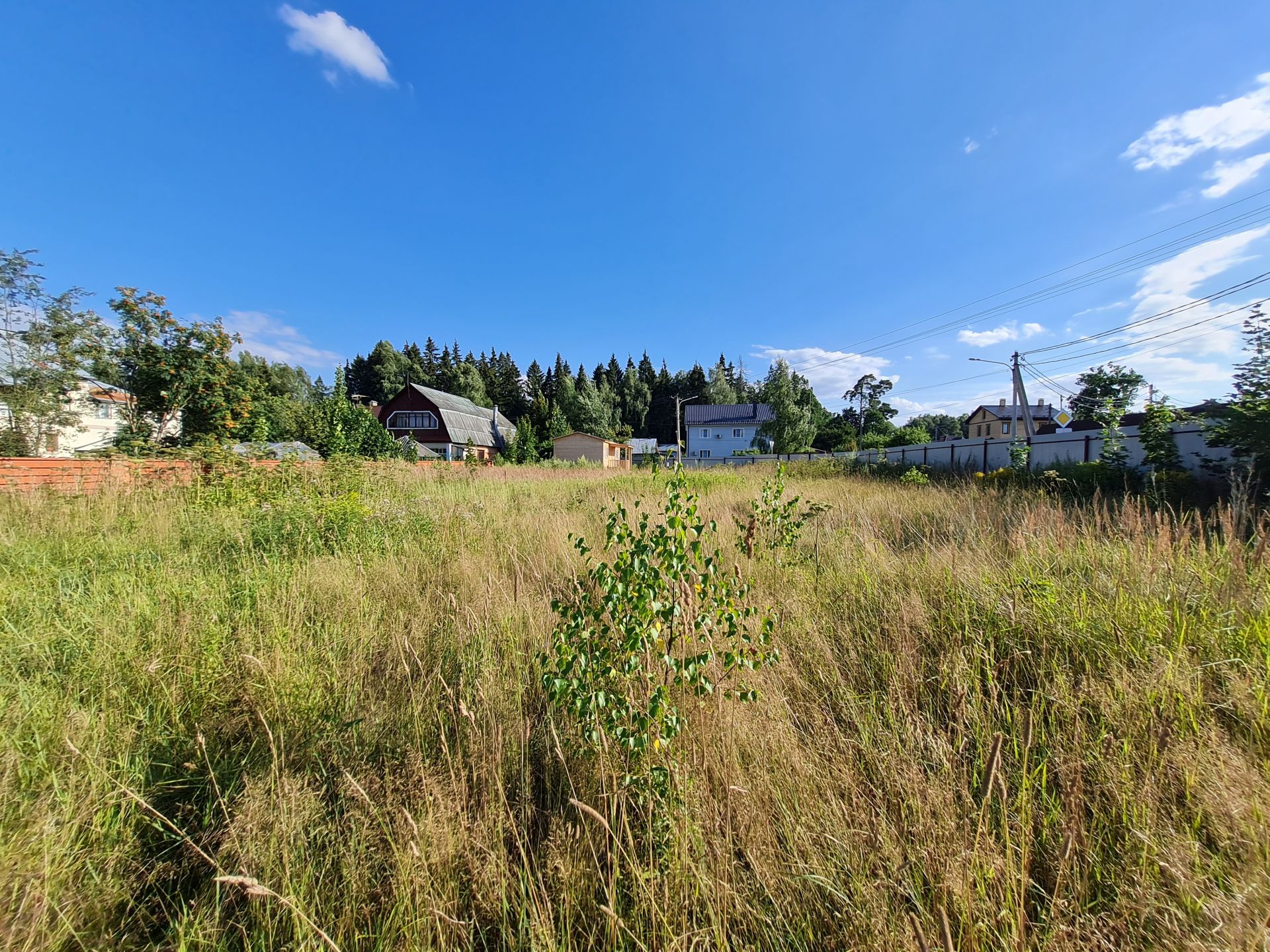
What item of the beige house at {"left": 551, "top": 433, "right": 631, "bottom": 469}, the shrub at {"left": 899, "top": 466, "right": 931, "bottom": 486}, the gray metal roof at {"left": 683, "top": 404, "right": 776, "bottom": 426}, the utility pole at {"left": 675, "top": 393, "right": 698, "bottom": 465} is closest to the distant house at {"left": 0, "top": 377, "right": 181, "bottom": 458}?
the utility pole at {"left": 675, "top": 393, "right": 698, "bottom": 465}

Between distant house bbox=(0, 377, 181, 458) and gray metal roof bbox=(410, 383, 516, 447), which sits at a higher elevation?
gray metal roof bbox=(410, 383, 516, 447)

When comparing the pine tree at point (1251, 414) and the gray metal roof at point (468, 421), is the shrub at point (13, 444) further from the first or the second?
the pine tree at point (1251, 414)

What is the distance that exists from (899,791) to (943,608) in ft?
5.38

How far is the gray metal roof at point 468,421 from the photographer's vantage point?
32.7 meters

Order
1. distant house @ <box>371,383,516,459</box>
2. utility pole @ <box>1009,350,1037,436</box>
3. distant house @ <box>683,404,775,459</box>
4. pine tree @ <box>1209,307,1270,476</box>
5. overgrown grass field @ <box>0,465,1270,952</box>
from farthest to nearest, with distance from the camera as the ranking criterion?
distant house @ <box>683,404,775,459</box>
distant house @ <box>371,383,516,459</box>
utility pole @ <box>1009,350,1037,436</box>
pine tree @ <box>1209,307,1270,476</box>
overgrown grass field @ <box>0,465,1270,952</box>

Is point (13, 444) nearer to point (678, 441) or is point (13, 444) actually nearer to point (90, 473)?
point (90, 473)

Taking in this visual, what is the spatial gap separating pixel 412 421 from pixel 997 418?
2404 inches

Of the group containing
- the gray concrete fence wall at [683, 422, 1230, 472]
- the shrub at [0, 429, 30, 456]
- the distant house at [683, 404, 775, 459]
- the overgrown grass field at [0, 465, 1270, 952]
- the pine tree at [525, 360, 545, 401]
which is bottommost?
the overgrown grass field at [0, 465, 1270, 952]

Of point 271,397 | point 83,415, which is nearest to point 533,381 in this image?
point 271,397

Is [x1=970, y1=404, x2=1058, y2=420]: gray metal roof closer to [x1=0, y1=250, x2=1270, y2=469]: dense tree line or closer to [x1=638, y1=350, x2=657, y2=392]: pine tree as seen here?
[x1=0, y1=250, x2=1270, y2=469]: dense tree line

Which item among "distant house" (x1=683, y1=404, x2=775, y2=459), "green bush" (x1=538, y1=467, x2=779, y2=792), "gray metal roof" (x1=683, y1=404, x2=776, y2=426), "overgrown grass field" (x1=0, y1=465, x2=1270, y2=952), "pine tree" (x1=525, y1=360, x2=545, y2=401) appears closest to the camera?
"overgrown grass field" (x1=0, y1=465, x2=1270, y2=952)

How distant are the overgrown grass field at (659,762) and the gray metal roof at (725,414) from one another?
44.8 meters

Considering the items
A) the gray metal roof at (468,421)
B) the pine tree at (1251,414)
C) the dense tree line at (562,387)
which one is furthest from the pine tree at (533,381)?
the pine tree at (1251,414)

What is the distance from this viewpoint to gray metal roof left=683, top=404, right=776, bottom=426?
46.6m
